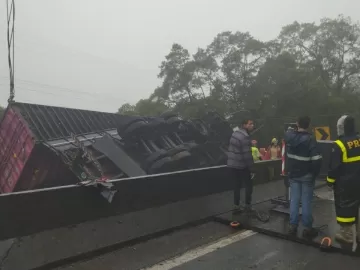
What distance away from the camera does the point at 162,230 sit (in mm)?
4895

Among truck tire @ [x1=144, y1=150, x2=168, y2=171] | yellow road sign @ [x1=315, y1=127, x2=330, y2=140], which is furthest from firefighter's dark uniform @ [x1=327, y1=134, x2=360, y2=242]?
yellow road sign @ [x1=315, y1=127, x2=330, y2=140]

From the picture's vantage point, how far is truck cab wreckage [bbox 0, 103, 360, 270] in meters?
3.91

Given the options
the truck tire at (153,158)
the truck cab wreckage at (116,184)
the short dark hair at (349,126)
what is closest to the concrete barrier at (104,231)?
the truck cab wreckage at (116,184)

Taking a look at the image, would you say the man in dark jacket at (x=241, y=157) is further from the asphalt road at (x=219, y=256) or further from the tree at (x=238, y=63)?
the tree at (x=238, y=63)

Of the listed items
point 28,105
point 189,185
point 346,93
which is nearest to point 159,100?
point 346,93

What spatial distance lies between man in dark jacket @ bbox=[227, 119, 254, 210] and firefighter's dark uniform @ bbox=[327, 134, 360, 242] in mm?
1552

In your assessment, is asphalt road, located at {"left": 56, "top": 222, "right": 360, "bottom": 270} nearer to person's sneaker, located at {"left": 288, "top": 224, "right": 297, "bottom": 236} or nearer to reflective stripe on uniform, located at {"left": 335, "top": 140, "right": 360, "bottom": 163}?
person's sneaker, located at {"left": 288, "top": 224, "right": 297, "bottom": 236}

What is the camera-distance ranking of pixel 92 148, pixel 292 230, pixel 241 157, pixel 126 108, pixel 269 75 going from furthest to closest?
1. pixel 126 108
2. pixel 269 75
3. pixel 92 148
4. pixel 241 157
5. pixel 292 230

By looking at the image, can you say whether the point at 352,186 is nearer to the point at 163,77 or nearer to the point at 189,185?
the point at 189,185

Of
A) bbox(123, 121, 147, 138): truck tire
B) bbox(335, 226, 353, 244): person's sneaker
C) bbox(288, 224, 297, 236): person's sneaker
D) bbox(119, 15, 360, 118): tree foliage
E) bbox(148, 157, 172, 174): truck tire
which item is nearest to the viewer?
bbox(335, 226, 353, 244): person's sneaker

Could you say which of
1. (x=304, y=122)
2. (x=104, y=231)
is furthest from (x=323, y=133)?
(x=104, y=231)

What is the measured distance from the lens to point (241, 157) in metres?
5.59

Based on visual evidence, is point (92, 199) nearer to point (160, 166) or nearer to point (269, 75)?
point (160, 166)

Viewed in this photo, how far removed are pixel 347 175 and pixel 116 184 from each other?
2.87 meters
